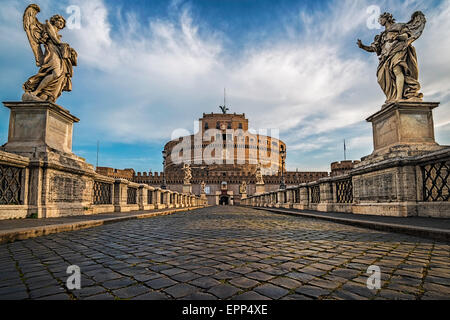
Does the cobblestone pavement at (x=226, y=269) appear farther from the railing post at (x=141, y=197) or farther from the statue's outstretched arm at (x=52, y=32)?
the railing post at (x=141, y=197)

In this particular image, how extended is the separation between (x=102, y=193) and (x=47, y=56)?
5306mm

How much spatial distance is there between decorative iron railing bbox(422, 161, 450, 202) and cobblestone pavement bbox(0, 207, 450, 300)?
3.18 metres

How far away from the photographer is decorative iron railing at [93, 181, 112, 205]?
10271 millimetres

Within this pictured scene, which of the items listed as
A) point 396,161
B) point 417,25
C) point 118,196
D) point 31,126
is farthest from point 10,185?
point 417,25

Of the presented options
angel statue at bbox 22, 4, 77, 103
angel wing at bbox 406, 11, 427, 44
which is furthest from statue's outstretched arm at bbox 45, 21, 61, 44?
angel wing at bbox 406, 11, 427, 44

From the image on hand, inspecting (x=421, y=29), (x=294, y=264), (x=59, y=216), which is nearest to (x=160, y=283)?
(x=294, y=264)

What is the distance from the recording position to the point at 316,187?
13.2 meters

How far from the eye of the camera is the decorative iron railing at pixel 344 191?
985 cm

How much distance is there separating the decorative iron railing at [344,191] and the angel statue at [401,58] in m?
3.22

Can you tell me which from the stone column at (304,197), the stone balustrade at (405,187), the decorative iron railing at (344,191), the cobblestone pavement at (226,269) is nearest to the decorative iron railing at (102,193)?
the cobblestone pavement at (226,269)

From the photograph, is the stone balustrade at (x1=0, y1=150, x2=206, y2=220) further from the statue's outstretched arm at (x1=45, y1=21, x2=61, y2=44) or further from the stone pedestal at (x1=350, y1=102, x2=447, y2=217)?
the stone pedestal at (x1=350, y1=102, x2=447, y2=217)
